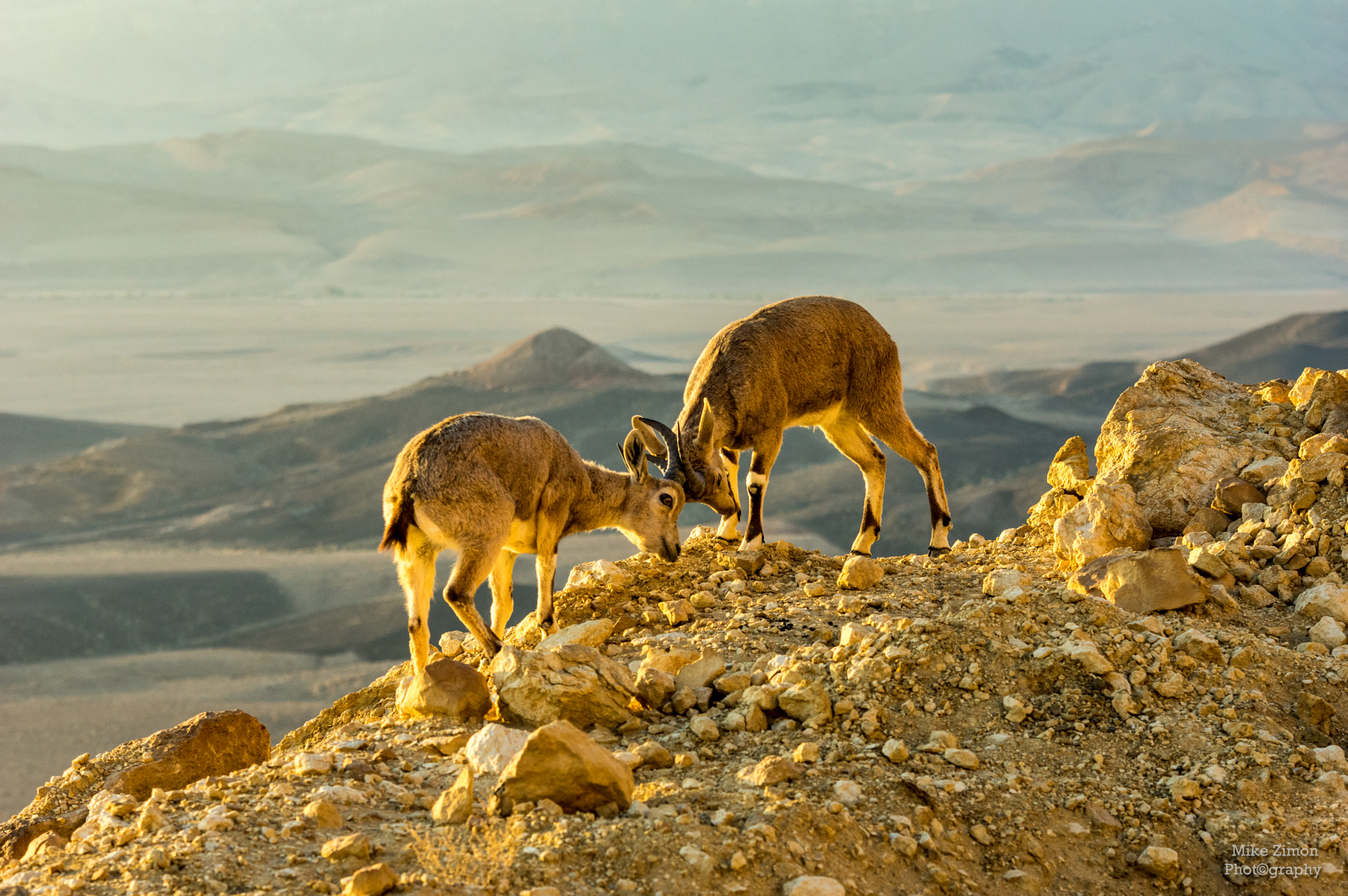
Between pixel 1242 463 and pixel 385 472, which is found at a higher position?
pixel 1242 463

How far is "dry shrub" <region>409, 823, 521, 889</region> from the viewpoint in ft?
21.9

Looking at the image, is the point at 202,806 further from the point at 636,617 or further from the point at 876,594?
the point at 876,594

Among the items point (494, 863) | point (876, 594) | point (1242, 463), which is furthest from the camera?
point (1242, 463)

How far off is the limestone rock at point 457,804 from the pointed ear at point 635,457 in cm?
735

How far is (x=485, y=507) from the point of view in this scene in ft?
37.7

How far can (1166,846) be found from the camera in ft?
25.4

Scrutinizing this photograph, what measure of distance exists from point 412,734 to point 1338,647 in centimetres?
838

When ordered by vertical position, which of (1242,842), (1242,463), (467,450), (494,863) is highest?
(467,450)

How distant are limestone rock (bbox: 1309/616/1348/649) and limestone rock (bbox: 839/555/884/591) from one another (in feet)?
15.0

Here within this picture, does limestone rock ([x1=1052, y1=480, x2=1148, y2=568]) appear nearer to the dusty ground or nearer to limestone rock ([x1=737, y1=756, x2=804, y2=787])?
the dusty ground

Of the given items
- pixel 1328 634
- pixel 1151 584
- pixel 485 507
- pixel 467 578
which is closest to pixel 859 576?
pixel 1151 584

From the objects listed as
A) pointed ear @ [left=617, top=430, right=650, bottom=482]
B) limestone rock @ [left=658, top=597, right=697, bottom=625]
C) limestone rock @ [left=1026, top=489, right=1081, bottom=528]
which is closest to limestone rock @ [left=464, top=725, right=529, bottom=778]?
limestone rock @ [left=658, top=597, right=697, bottom=625]

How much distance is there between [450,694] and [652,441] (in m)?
5.76

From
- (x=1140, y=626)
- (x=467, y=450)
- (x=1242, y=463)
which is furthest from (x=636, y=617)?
(x=1242, y=463)
